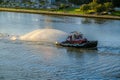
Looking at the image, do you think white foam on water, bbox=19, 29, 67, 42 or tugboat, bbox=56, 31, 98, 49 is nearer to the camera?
tugboat, bbox=56, 31, 98, 49

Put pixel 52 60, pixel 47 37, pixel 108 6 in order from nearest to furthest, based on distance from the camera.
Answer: pixel 52 60 < pixel 47 37 < pixel 108 6

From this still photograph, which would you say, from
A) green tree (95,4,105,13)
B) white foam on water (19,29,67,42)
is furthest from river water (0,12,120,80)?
green tree (95,4,105,13)

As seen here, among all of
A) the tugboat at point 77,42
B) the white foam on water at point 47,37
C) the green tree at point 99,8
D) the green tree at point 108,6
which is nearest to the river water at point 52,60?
the white foam on water at point 47,37

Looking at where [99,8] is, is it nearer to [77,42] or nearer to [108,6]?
[108,6]

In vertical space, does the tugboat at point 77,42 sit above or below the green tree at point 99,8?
above

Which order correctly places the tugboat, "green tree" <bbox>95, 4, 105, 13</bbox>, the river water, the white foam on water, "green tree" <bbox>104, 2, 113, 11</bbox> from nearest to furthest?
1. the river water
2. the tugboat
3. the white foam on water
4. "green tree" <bbox>95, 4, 105, 13</bbox>
5. "green tree" <bbox>104, 2, 113, 11</bbox>

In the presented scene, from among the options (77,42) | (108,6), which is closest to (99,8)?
(108,6)

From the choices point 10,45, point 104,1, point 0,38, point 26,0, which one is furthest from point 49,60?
point 26,0

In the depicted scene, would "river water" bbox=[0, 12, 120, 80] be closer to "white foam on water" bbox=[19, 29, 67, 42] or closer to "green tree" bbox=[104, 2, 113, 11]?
"white foam on water" bbox=[19, 29, 67, 42]

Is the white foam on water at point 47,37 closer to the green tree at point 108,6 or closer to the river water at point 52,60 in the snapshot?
the river water at point 52,60

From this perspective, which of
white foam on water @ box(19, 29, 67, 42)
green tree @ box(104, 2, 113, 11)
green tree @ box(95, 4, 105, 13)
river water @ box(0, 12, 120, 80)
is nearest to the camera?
river water @ box(0, 12, 120, 80)

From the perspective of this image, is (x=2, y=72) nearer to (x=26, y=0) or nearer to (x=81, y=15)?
(x=81, y=15)

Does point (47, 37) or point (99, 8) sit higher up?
point (47, 37)

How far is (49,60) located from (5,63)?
13.2 ft
